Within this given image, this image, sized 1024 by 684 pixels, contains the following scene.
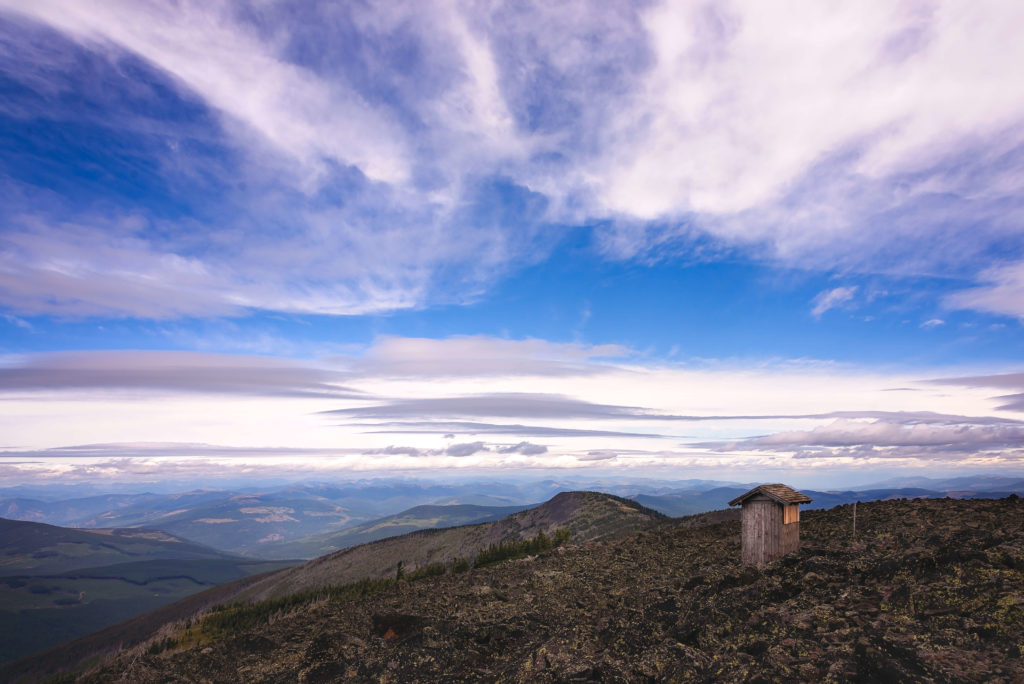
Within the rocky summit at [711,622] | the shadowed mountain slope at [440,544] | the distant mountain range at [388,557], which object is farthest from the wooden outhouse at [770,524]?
the shadowed mountain slope at [440,544]

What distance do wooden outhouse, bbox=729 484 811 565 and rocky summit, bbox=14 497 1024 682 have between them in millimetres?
761

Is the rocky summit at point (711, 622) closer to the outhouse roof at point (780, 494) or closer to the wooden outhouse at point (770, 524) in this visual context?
the wooden outhouse at point (770, 524)

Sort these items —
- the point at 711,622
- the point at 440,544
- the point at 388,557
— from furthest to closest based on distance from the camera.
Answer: the point at 388,557, the point at 440,544, the point at 711,622

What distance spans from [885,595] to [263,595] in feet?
520

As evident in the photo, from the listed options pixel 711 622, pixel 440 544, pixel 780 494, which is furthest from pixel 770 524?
pixel 440 544

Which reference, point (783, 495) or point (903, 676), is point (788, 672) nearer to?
point (903, 676)

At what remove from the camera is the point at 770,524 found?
67.5ft

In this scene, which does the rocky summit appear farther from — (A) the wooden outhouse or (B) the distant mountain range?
(B) the distant mountain range

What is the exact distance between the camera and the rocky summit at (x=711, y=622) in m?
11.2

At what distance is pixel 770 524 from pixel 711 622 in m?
7.07

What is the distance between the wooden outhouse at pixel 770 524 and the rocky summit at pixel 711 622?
0.76 meters

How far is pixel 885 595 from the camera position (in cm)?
1418

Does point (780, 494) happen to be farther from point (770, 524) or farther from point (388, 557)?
point (388, 557)

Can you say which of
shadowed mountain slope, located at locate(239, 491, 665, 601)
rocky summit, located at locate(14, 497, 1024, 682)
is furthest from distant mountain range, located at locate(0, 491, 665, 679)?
rocky summit, located at locate(14, 497, 1024, 682)
